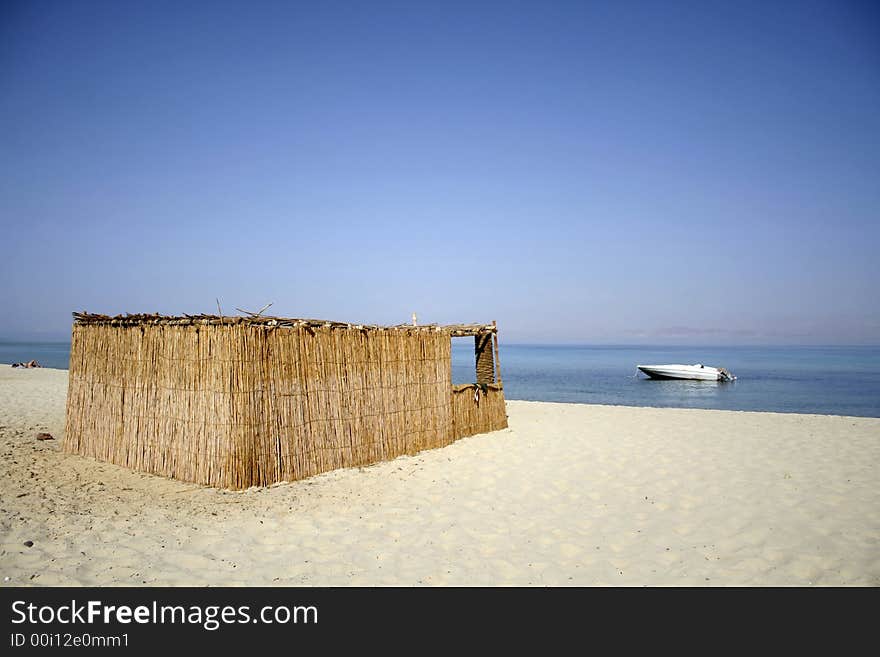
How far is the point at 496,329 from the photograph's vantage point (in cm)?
1056

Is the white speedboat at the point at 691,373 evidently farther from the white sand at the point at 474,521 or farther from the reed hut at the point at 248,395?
the reed hut at the point at 248,395

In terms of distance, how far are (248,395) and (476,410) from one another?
496 centimetres

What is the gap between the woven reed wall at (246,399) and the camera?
6105 millimetres

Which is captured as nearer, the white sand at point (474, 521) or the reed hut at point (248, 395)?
the white sand at point (474, 521)

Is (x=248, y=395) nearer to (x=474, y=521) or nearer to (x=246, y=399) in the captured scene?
(x=246, y=399)

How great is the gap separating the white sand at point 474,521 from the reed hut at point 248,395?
0.31 m

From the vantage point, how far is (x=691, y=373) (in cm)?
3294

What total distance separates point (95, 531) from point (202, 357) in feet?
6.93

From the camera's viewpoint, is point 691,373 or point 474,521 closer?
point 474,521
